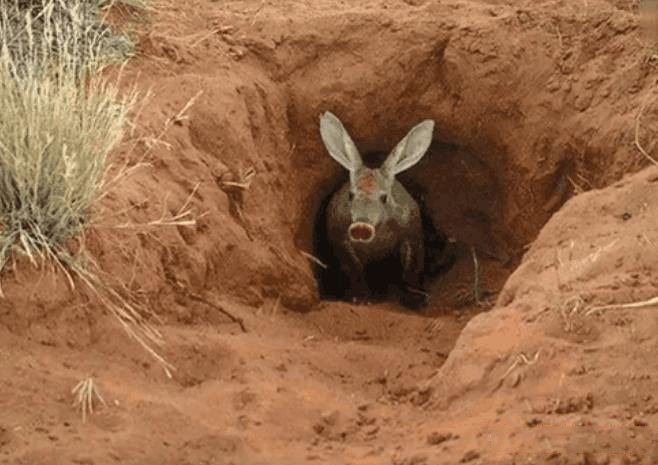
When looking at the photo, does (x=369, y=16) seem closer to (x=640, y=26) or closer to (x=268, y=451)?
(x=640, y=26)

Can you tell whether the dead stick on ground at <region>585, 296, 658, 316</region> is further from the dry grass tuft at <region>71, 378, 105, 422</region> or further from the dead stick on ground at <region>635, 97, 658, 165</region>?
the dry grass tuft at <region>71, 378, 105, 422</region>

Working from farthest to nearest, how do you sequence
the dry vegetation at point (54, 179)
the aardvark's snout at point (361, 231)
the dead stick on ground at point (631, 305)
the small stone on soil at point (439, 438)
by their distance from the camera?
1. the aardvark's snout at point (361, 231)
2. the dry vegetation at point (54, 179)
3. the dead stick on ground at point (631, 305)
4. the small stone on soil at point (439, 438)

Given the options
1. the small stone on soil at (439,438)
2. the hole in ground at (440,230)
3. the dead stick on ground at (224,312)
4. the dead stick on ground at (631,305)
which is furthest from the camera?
the hole in ground at (440,230)

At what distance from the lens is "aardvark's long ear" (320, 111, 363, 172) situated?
7984 millimetres

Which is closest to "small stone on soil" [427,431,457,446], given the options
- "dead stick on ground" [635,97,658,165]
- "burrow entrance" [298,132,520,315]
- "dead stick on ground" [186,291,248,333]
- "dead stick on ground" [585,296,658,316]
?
"dead stick on ground" [585,296,658,316]

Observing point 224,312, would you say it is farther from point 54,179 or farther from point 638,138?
point 638,138

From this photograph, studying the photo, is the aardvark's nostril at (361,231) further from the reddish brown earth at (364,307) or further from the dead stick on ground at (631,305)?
the dead stick on ground at (631,305)

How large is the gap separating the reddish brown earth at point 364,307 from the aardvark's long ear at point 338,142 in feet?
0.54

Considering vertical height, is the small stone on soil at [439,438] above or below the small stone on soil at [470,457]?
below

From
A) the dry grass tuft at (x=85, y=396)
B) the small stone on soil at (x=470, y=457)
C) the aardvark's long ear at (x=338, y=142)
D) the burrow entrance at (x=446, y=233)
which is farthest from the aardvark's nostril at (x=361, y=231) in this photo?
the small stone on soil at (x=470, y=457)

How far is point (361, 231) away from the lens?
800 centimetres

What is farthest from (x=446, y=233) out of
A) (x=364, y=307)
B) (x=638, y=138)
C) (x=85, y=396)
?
(x=85, y=396)

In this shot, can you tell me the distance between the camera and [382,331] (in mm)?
6906

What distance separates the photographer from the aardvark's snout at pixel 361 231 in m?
7.98
